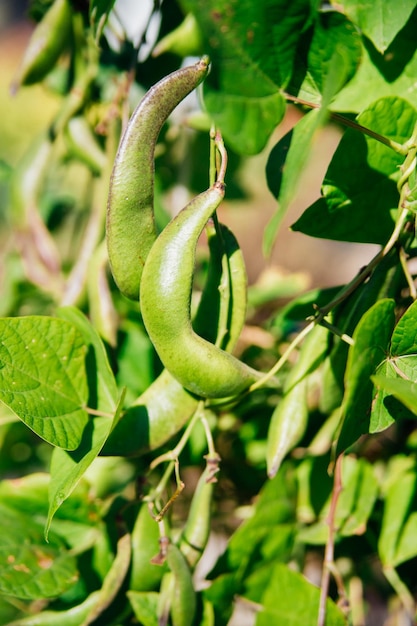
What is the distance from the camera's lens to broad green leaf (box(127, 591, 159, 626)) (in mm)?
523

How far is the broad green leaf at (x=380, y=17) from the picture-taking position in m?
0.47

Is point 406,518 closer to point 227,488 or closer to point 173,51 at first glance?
point 227,488

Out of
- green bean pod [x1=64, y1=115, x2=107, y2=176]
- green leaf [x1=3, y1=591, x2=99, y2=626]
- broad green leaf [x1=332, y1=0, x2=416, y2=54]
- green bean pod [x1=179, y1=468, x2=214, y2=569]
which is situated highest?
broad green leaf [x1=332, y1=0, x2=416, y2=54]

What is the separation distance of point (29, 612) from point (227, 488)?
0.29 m

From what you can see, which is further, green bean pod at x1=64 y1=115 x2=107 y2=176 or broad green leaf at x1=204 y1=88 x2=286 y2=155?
green bean pod at x1=64 y1=115 x2=107 y2=176

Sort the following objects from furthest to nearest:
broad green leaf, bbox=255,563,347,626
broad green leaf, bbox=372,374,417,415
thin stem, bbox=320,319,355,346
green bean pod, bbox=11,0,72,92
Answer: green bean pod, bbox=11,0,72,92 → broad green leaf, bbox=255,563,347,626 → thin stem, bbox=320,319,355,346 → broad green leaf, bbox=372,374,417,415

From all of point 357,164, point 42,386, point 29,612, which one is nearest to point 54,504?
point 42,386

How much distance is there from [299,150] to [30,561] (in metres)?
0.43

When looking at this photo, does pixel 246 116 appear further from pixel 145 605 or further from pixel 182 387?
pixel 145 605

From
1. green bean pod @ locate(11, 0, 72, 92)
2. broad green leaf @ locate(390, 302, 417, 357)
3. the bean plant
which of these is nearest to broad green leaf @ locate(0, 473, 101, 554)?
the bean plant

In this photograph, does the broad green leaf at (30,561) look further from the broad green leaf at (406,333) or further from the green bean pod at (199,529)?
the broad green leaf at (406,333)

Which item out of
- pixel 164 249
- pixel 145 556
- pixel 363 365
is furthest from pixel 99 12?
pixel 145 556

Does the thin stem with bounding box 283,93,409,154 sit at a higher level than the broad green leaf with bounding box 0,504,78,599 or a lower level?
higher

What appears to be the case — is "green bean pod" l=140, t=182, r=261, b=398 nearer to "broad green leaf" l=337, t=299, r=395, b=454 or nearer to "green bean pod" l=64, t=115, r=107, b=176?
"broad green leaf" l=337, t=299, r=395, b=454
